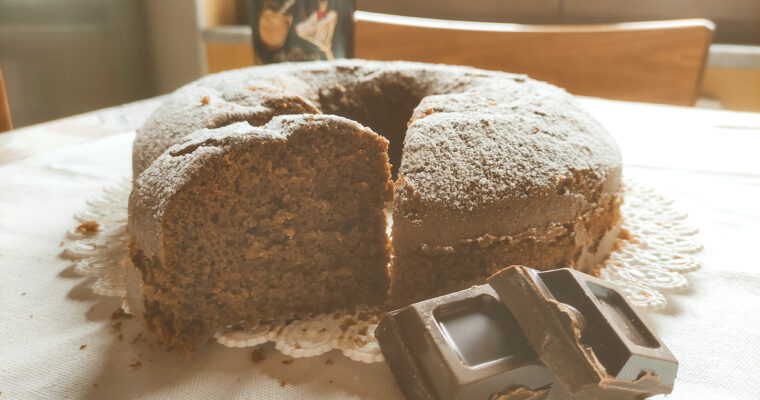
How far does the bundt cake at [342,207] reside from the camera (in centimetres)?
133

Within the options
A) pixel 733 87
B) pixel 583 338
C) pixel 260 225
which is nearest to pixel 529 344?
pixel 583 338

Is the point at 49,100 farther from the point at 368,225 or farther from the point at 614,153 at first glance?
the point at 614,153

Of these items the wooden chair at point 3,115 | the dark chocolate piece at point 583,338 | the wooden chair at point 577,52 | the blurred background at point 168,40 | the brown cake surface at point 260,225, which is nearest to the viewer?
the dark chocolate piece at point 583,338

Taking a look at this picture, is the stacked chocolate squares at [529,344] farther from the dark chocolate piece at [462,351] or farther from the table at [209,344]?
the table at [209,344]

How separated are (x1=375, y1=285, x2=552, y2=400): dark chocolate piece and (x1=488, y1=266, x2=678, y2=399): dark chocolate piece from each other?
4 centimetres

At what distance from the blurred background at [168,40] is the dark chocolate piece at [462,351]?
2373 millimetres

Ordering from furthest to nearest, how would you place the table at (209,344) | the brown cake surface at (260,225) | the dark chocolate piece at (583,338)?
the brown cake surface at (260,225), the table at (209,344), the dark chocolate piece at (583,338)

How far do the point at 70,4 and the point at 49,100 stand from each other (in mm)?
524

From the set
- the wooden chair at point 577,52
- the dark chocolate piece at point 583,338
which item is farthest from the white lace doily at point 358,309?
the wooden chair at point 577,52

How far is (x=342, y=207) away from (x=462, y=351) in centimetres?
54

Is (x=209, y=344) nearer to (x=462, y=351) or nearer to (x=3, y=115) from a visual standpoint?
(x=462, y=351)

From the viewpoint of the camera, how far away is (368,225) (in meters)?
1.53

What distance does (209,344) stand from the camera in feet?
4.42

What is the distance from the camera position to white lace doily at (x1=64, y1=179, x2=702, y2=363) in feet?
4.34
